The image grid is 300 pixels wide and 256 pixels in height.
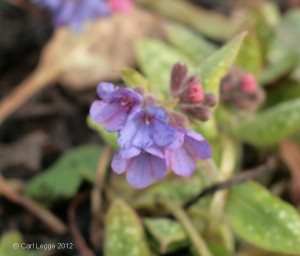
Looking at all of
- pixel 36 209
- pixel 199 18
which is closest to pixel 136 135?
pixel 36 209

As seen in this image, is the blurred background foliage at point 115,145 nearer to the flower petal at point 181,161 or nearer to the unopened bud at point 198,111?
the unopened bud at point 198,111

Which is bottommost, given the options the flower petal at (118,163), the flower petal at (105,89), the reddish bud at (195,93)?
the flower petal at (118,163)

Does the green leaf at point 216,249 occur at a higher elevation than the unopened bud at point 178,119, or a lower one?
lower

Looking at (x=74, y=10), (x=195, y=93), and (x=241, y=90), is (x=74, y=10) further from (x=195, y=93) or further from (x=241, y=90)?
(x=195, y=93)

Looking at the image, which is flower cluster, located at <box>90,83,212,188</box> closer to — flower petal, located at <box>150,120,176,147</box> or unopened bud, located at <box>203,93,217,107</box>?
flower petal, located at <box>150,120,176,147</box>

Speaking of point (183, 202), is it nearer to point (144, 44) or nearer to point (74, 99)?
point (144, 44)

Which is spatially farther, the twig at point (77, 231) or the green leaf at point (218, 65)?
the twig at point (77, 231)

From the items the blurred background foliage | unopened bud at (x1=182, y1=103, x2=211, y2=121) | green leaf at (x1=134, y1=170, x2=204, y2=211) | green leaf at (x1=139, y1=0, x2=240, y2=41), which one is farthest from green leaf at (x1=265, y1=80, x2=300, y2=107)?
unopened bud at (x1=182, y1=103, x2=211, y2=121)

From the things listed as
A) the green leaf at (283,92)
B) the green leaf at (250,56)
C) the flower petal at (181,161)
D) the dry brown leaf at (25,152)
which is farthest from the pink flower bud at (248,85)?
the dry brown leaf at (25,152)
